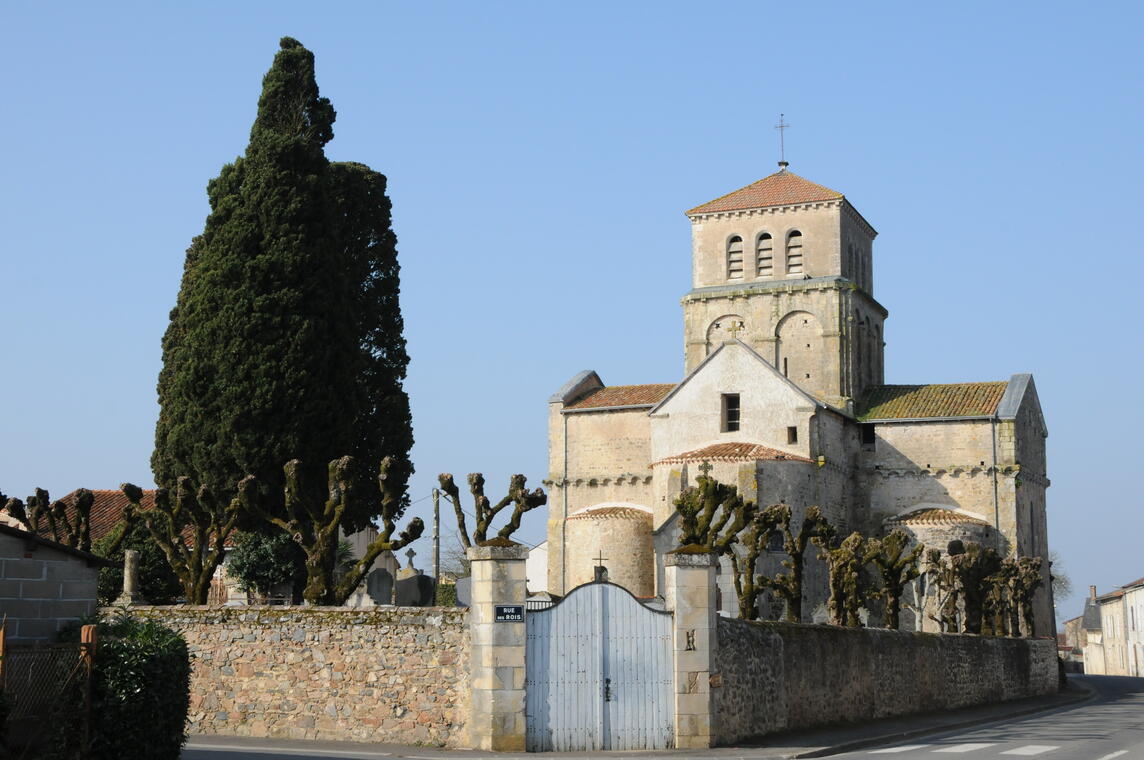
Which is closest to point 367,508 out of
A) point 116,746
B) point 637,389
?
point 637,389

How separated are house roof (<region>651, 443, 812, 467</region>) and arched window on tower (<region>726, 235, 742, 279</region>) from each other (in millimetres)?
11042

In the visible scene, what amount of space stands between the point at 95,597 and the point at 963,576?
30.0m

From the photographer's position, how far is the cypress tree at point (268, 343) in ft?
118

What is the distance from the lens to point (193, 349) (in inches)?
1447

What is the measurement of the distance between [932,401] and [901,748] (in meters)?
34.5

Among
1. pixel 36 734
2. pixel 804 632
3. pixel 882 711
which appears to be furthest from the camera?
pixel 882 711

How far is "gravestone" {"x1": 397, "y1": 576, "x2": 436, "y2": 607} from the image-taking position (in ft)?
117

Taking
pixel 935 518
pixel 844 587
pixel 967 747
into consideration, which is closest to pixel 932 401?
pixel 935 518

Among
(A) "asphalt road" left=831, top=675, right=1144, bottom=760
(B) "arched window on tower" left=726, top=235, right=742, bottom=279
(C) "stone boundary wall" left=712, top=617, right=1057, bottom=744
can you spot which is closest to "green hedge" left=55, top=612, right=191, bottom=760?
(C) "stone boundary wall" left=712, top=617, right=1057, bottom=744

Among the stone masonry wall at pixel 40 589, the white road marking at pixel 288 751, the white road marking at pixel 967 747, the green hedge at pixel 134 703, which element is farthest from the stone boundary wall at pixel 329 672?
the white road marking at pixel 967 747

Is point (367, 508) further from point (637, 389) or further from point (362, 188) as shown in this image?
point (637, 389)

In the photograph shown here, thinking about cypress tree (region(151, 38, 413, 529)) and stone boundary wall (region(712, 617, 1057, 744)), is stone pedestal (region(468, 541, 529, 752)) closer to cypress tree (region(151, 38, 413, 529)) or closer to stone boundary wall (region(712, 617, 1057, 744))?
stone boundary wall (region(712, 617, 1057, 744))

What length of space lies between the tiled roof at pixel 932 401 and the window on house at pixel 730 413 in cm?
648

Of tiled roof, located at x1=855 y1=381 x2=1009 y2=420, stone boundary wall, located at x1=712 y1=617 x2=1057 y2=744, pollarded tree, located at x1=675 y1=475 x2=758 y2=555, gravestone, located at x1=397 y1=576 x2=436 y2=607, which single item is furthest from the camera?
tiled roof, located at x1=855 y1=381 x2=1009 y2=420
